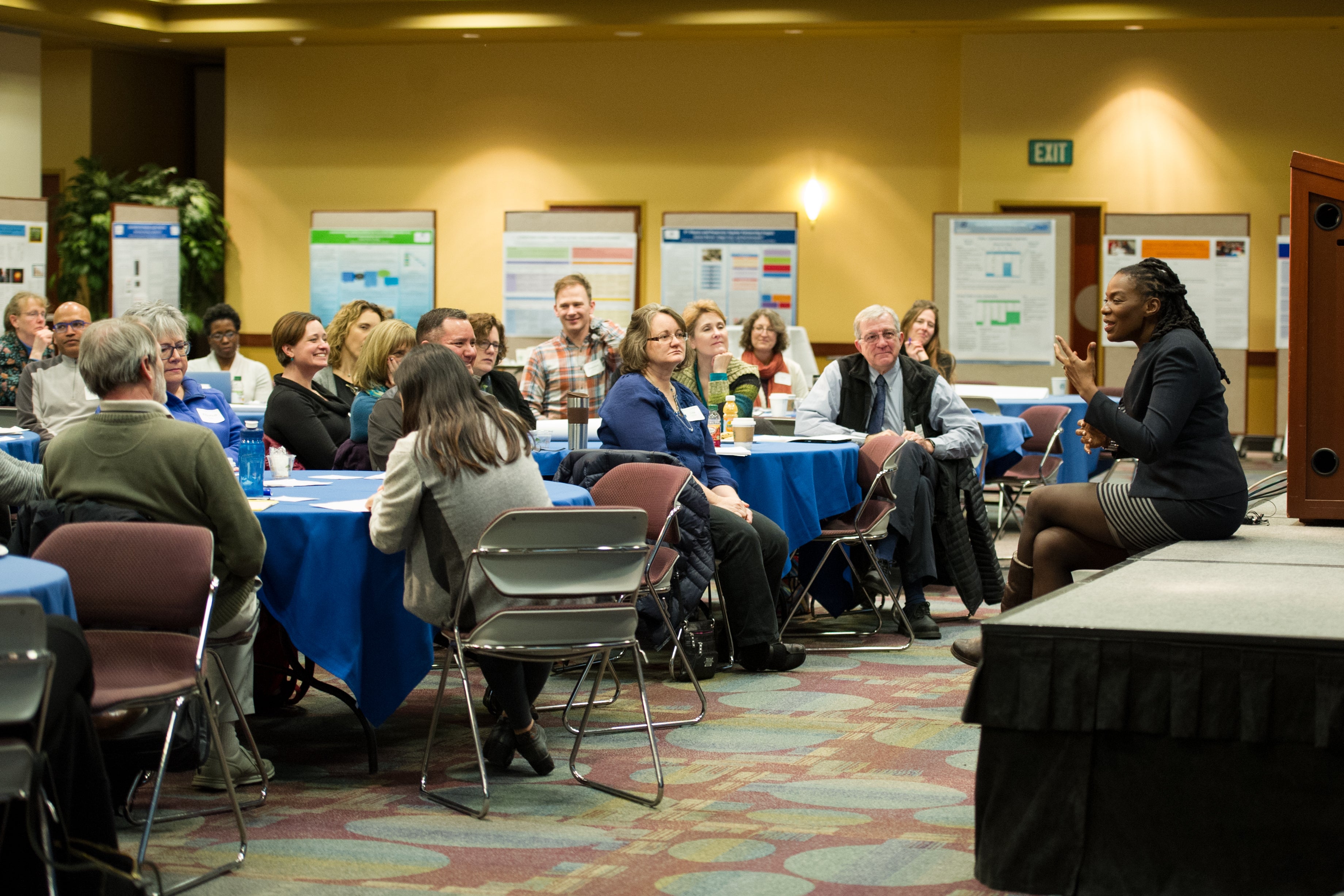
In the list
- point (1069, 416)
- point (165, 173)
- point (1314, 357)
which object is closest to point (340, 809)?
point (1314, 357)

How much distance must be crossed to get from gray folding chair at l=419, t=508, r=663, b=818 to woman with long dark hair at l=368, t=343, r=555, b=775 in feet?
0.19

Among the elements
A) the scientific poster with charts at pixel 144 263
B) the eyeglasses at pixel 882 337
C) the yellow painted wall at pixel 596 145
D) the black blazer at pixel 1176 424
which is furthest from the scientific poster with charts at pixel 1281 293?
the scientific poster with charts at pixel 144 263

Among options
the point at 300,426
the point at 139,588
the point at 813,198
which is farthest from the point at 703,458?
the point at 813,198

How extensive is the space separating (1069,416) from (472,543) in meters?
5.91

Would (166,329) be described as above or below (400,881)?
above

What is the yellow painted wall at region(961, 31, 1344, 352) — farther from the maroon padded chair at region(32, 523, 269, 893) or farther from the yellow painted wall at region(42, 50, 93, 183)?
the maroon padded chair at region(32, 523, 269, 893)

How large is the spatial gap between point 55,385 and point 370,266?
674cm

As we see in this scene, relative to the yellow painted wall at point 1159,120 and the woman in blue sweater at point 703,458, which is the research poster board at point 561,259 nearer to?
the yellow painted wall at point 1159,120

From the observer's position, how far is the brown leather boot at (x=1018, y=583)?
4.23 metres

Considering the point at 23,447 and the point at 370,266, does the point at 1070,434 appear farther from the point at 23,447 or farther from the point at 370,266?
the point at 370,266

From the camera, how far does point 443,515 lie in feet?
11.3

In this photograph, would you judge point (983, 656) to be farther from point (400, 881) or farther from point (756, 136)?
point (756, 136)

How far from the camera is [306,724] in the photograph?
4.26 m

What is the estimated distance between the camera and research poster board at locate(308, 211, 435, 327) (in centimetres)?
1299
